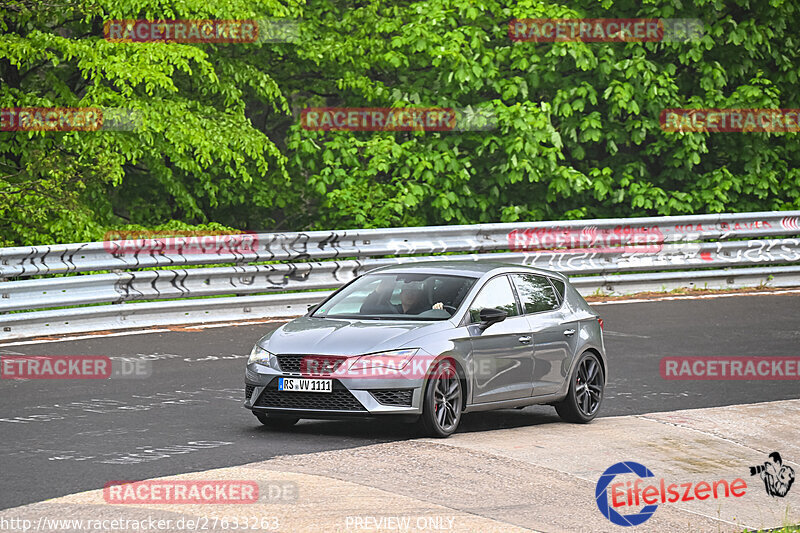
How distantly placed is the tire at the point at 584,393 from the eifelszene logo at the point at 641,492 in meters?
1.78

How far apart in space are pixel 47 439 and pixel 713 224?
13.9m

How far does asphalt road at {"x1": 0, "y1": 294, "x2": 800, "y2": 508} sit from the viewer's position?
9.25 m

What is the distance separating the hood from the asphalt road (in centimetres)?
67

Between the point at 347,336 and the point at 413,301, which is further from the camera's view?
the point at 413,301

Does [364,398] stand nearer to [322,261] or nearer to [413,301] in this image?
[413,301]

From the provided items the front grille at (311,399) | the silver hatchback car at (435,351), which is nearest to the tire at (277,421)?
the silver hatchback car at (435,351)

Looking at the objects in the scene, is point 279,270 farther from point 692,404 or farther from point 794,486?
point 794,486

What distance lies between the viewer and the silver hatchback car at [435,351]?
1027cm

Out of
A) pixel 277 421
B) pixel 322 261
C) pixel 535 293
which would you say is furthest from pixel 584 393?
pixel 322 261

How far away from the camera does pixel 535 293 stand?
39.4 ft

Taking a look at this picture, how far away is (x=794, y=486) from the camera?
10.0 m

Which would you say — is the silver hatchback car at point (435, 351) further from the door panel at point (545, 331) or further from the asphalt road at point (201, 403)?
the asphalt road at point (201, 403)

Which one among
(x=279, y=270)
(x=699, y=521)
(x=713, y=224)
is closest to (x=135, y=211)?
(x=279, y=270)

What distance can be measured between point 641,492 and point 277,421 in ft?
10.3
